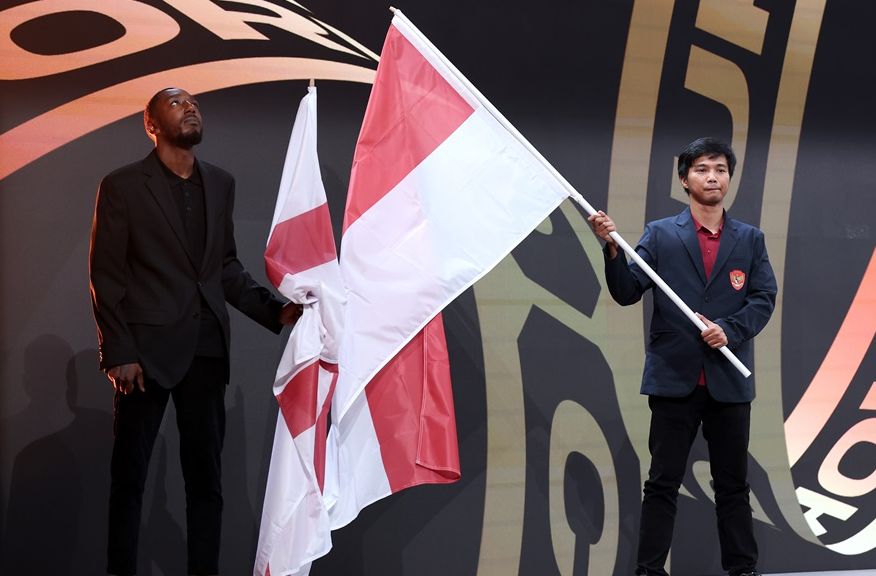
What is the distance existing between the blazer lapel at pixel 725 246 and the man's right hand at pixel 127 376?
166cm

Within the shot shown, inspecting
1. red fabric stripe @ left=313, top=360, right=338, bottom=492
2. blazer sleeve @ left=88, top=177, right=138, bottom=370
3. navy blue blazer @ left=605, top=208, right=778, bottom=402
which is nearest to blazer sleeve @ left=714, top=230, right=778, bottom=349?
navy blue blazer @ left=605, top=208, right=778, bottom=402

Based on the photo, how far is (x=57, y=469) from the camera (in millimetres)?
3561

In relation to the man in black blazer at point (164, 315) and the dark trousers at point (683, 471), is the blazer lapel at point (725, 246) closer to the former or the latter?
the dark trousers at point (683, 471)

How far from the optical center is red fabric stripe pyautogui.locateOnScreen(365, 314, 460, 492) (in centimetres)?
318

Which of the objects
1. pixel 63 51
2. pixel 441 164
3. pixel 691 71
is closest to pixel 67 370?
pixel 63 51

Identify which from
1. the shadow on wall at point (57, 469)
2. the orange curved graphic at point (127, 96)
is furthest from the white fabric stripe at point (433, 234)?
the shadow on wall at point (57, 469)

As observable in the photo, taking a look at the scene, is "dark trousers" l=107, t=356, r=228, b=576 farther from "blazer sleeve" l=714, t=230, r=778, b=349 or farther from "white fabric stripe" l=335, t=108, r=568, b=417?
"blazer sleeve" l=714, t=230, r=778, b=349

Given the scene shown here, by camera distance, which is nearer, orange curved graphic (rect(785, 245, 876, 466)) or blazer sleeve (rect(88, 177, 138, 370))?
blazer sleeve (rect(88, 177, 138, 370))

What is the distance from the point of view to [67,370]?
3574 millimetres

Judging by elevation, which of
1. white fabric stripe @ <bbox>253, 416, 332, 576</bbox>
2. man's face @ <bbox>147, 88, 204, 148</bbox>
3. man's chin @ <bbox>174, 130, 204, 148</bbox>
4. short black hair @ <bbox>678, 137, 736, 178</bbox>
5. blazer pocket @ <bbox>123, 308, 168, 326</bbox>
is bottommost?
white fabric stripe @ <bbox>253, 416, 332, 576</bbox>

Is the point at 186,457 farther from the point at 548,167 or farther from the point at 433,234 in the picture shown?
the point at 548,167

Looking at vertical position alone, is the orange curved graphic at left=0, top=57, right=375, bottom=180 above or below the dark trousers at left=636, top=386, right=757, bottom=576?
above

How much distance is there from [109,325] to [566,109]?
188 cm

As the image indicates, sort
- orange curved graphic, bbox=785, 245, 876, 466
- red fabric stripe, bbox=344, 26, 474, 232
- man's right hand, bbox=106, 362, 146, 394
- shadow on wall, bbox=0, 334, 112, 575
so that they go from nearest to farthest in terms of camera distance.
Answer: man's right hand, bbox=106, 362, 146, 394 < red fabric stripe, bbox=344, 26, 474, 232 < shadow on wall, bbox=0, 334, 112, 575 < orange curved graphic, bbox=785, 245, 876, 466
